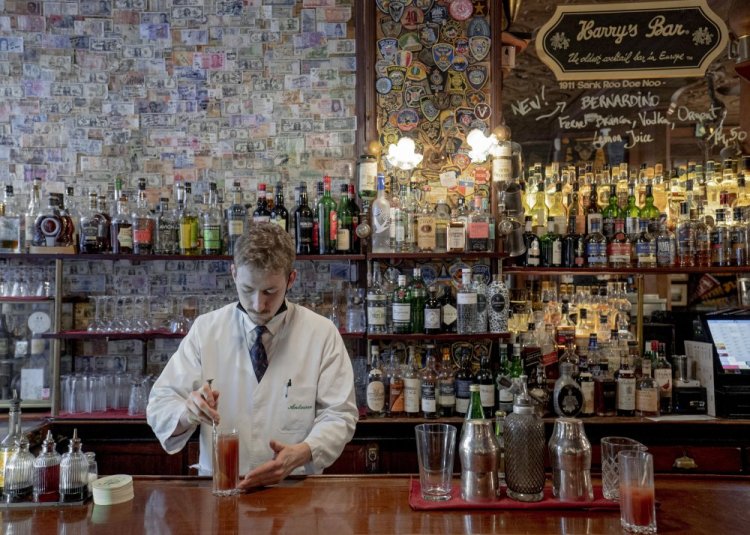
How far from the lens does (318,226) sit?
377 centimetres

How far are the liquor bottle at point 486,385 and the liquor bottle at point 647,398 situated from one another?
886 mm

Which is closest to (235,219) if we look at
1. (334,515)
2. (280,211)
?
(280,211)

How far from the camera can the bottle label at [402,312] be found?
12.1ft

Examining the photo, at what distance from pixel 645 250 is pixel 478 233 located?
1.10 metres

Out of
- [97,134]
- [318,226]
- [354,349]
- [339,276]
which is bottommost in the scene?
[354,349]

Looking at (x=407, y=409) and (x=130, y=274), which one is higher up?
(x=130, y=274)

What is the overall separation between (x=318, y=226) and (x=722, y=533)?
2738 millimetres

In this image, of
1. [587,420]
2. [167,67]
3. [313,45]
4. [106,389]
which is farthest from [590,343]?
[167,67]

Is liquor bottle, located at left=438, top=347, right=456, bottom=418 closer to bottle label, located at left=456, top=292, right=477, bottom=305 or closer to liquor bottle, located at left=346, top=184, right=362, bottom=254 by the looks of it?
bottle label, located at left=456, top=292, right=477, bottom=305

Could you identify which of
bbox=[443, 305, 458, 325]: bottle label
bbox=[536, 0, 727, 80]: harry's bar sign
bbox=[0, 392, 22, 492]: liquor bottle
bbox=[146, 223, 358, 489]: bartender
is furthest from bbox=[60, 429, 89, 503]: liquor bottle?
bbox=[536, 0, 727, 80]: harry's bar sign

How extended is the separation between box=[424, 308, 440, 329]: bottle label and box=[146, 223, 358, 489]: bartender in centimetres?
140

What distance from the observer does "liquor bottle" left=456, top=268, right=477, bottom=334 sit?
144 inches

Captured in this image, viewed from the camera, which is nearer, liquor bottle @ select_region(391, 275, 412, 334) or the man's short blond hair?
the man's short blond hair

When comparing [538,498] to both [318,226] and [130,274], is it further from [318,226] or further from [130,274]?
[130,274]
